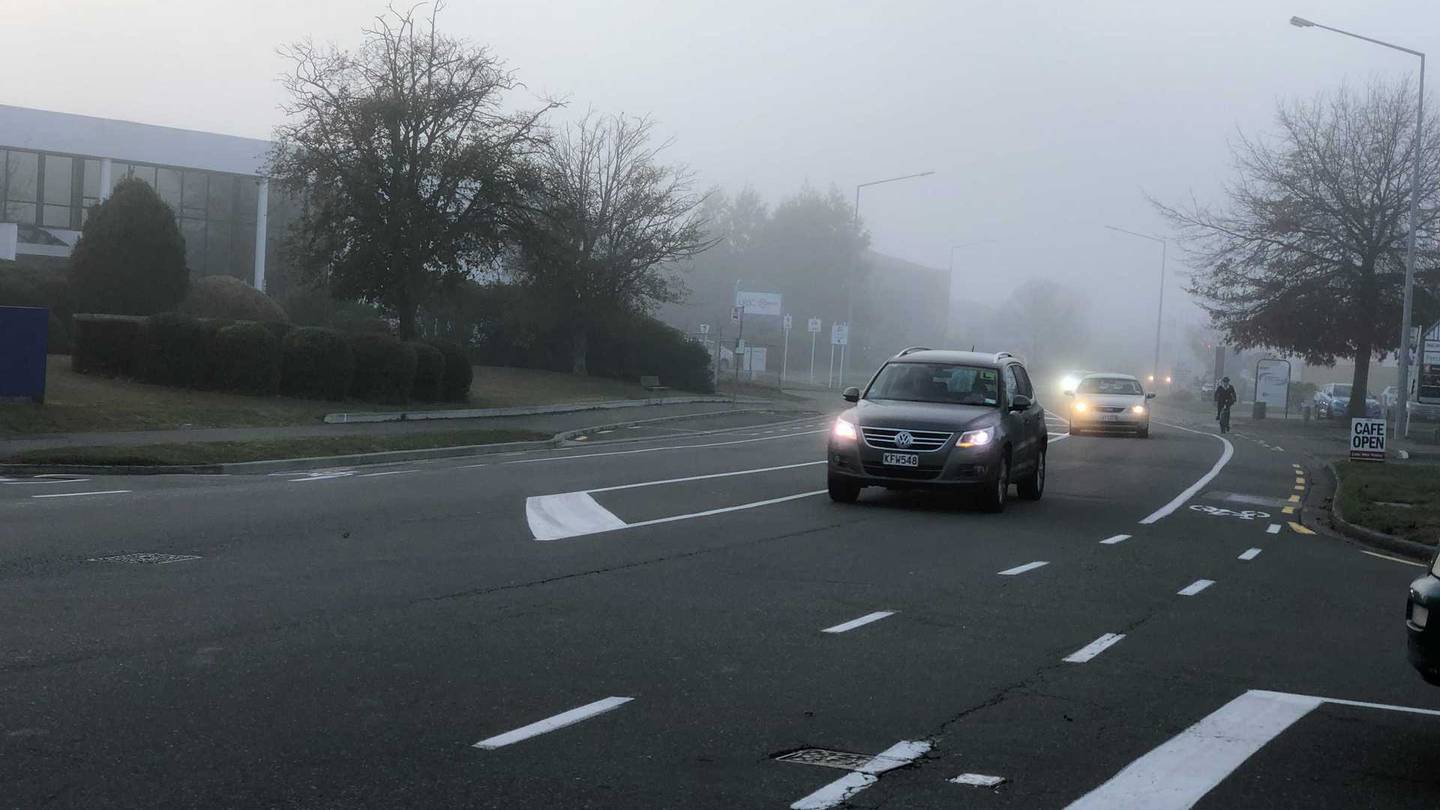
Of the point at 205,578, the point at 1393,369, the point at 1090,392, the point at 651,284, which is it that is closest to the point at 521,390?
the point at 651,284

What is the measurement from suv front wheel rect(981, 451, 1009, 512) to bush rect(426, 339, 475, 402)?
810 inches

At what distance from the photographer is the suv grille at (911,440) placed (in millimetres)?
15516

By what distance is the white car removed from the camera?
3566 cm

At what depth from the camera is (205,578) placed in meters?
9.77

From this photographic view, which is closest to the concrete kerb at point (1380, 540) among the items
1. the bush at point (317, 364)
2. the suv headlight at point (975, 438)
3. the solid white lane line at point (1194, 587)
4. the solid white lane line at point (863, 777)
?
the solid white lane line at point (1194, 587)

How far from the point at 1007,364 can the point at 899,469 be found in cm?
292

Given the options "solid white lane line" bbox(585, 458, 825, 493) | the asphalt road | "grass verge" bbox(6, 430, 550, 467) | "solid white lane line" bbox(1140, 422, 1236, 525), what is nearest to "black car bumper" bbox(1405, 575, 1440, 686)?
the asphalt road

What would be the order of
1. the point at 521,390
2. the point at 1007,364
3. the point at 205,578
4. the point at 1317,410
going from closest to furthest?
the point at 205,578
the point at 1007,364
the point at 521,390
the point at 1317,410

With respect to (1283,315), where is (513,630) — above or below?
below

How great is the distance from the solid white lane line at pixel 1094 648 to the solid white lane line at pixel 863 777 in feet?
7.44

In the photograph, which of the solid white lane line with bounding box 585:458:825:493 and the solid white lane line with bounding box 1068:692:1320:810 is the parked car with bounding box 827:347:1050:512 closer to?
the solid white lane line with bounding box 585:458:825:493

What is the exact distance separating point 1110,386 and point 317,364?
19.5 meters

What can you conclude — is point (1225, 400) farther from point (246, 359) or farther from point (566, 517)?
point (566, 517)

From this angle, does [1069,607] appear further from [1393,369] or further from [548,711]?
[1393,369]
